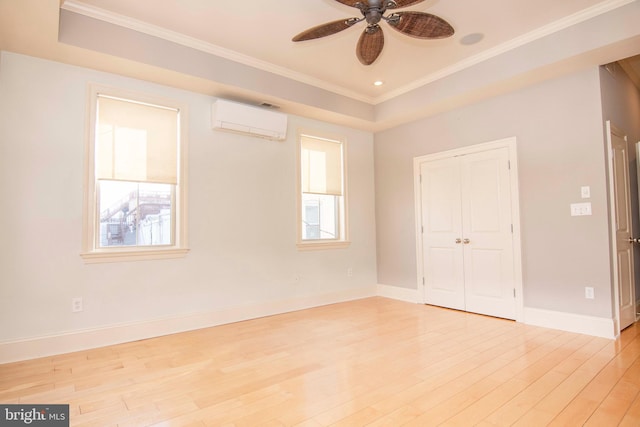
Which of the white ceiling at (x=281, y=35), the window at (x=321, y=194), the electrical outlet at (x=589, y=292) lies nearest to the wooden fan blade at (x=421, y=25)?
the white ceiling at (x=281, y=35)

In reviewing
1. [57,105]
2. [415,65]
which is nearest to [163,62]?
[57,105]

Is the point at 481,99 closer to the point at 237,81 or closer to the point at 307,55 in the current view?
the point at 307,55

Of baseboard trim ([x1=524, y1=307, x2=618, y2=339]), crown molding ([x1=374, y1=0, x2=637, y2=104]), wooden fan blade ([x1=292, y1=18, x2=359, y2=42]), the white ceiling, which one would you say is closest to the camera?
wooden fan blade ([x1=292, y1=18, x2=359, y2=42])

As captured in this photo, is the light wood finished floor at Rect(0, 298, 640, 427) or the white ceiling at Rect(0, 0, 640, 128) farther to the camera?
the white ceiling at Rect(0, 0, 640, 128)

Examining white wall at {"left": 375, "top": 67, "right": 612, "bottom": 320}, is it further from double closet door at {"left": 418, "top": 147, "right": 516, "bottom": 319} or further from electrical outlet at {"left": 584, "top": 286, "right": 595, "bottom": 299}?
double closet door at {"left": 418, "top": 147, "right": 516, "bottom": 319}

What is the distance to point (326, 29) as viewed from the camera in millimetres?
2588

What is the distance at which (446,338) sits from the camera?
3408mm

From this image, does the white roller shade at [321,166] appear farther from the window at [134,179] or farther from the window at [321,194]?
the window at [134,179]

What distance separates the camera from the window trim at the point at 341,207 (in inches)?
189

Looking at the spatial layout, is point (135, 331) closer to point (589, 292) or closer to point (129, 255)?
point (129, 255)

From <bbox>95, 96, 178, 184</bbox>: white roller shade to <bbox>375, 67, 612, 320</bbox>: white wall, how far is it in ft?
11.8

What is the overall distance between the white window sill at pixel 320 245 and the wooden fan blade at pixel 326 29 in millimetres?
2783

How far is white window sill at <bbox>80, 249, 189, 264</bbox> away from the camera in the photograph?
3.27 metres

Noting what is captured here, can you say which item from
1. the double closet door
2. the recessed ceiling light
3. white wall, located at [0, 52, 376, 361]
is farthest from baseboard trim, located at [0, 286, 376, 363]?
the recessed ceiling light
